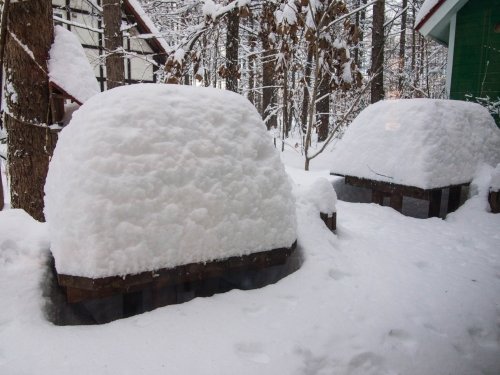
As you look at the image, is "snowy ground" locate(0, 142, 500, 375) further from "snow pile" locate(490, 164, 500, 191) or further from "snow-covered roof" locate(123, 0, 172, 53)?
"snow-covered roof" locate(123, 0, 172, 53)

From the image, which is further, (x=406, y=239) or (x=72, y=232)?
(x=406, y=239)

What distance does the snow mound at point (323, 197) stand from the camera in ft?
11.6

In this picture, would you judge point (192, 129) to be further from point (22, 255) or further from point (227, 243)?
point (22, 255)

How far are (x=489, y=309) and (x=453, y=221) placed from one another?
2.09m

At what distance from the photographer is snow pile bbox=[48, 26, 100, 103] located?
3542 mm

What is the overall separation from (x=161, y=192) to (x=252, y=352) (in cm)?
109

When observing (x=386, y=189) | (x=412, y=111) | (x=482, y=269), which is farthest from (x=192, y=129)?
(x=412, y=111)

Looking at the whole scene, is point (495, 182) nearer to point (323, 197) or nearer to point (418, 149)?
point (418, 149)

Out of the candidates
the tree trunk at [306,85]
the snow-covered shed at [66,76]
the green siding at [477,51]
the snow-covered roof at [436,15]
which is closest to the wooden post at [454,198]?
the tree trunk at [306,85]

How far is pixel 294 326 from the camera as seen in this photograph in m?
2.09

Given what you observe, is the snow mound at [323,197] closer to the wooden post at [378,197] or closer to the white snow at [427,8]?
the wooden post at [378,197]

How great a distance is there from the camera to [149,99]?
228 centimetres

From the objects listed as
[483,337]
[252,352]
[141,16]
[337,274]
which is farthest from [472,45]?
[141,16]

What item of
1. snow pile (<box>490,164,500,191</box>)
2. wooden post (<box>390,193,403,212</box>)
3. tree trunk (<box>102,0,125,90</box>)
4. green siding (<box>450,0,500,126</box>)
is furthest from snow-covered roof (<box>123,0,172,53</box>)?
snow pile (<box>490,164,500,191</box>)
